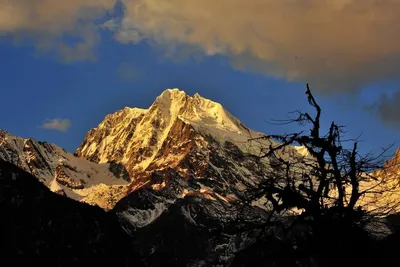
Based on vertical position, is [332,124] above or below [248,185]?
above

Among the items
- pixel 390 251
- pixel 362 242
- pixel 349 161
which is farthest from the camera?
pixel 390 251

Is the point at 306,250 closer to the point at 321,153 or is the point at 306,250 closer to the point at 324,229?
the point at 324,229

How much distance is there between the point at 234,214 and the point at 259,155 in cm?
156

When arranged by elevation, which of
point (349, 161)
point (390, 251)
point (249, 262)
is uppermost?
point (349, 161)

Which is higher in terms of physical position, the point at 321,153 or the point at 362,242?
the point at 321,153

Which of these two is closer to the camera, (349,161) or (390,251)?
(349,161)

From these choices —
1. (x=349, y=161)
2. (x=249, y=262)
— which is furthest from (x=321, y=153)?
(x=249, y=262)

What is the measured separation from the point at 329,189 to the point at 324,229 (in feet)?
3.99

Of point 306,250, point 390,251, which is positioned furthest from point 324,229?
point 390,251

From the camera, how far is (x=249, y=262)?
47.5ft

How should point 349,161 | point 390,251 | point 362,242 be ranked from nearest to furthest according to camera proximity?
point 362,242, point 349,161, point 390,251

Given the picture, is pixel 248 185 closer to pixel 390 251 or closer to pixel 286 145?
pixel 286 145

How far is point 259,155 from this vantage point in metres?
15.9

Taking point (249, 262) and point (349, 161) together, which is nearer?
point (249, 262)
